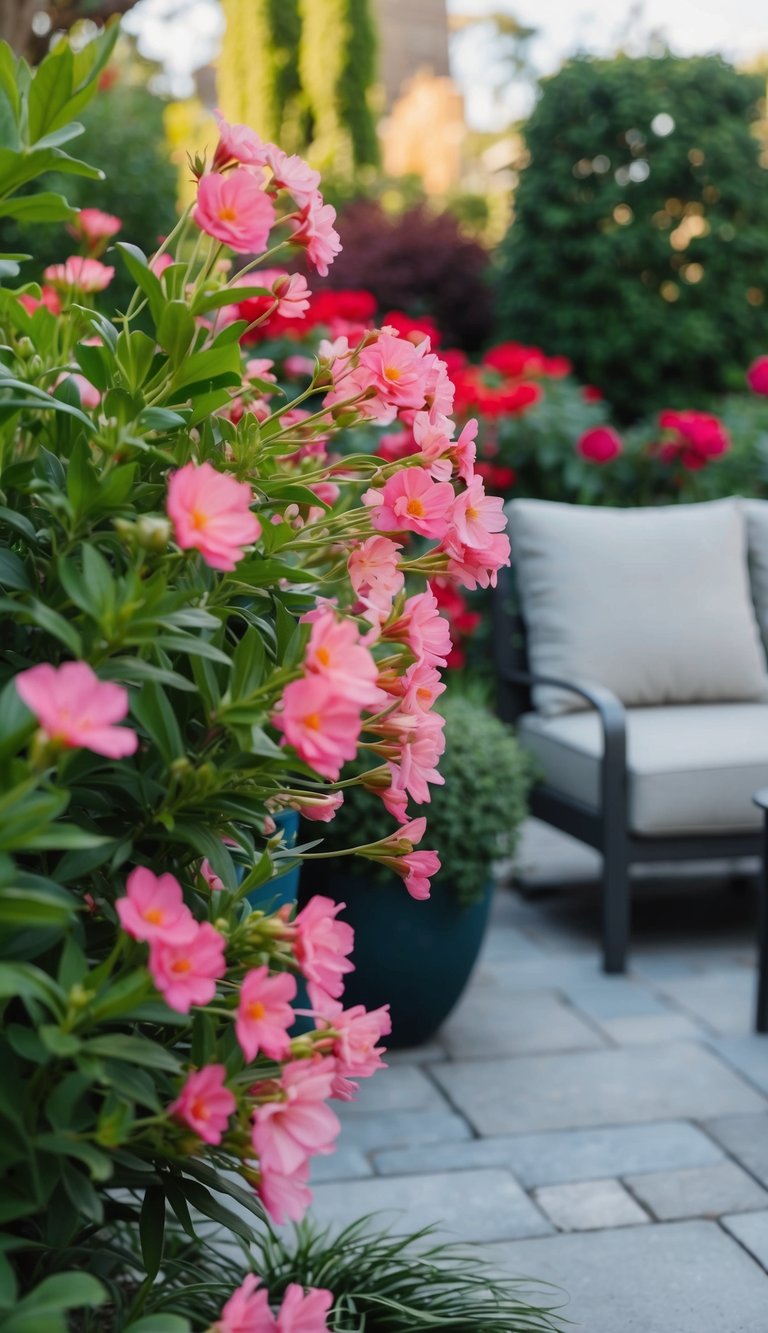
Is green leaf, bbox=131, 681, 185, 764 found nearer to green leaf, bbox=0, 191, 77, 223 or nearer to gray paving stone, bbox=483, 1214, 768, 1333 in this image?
green leaf, bbox=0, 191, 77, 223

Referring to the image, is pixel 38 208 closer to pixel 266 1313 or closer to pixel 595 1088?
pixel 266 1313

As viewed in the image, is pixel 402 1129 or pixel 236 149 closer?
pixel 236 149

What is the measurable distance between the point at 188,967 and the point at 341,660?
233 millimetres

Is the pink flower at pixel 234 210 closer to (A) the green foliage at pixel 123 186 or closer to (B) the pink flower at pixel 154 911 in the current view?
(B) the pink flower at pixel 154 911

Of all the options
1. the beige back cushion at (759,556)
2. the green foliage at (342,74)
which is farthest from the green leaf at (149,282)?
the green foliage at (342,74)

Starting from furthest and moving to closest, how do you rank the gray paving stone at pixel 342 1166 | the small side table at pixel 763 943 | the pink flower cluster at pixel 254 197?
the small side table at pixel 763 943
the gray paving stone at pixel 342 1166
the pink flower cluster at pixel 254 197

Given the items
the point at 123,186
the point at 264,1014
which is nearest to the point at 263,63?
the point at 123,186

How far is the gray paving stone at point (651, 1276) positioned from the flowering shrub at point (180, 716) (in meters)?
0.76

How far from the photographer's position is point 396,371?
119 cm

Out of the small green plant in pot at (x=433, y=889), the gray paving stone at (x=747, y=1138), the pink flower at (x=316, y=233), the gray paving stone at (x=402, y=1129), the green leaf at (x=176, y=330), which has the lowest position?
the gray paving stone at (x=402, y=1129)

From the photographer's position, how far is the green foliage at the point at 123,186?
5941 millimetres

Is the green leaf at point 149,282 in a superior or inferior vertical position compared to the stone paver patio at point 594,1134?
superior

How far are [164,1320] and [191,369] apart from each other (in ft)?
2.31

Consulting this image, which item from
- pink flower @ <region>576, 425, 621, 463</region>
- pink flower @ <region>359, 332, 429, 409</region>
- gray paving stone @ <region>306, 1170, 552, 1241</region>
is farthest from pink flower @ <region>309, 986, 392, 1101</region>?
pink flower @ <region>576, 425, 621, 463</region>
